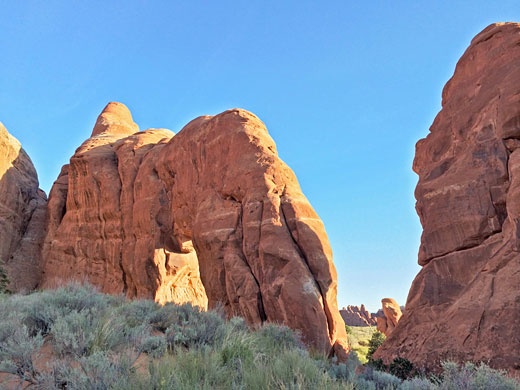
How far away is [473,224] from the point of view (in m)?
9.33

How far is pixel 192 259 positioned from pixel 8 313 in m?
17.5

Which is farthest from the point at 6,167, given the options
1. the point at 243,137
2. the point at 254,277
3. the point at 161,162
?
the point at 254,277

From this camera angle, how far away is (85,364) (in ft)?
14.9

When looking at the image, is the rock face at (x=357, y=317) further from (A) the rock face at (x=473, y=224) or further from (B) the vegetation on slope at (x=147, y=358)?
(B) the vegetation on slope at (x=147, y=358)

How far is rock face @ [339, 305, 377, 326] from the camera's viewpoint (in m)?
86.2

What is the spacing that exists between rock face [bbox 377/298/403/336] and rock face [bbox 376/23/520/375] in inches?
1306

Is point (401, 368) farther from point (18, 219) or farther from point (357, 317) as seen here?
point (357, 317)

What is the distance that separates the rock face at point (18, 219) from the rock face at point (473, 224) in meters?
27.0

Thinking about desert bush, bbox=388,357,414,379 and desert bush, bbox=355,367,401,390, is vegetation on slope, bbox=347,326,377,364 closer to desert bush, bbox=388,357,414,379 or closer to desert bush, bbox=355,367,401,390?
desert bush, bbox=388,357,414,379

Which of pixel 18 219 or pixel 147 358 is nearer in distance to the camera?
pixel 147 358

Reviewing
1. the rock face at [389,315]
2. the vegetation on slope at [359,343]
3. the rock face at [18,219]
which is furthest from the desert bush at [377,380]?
the rock face at [389,315]

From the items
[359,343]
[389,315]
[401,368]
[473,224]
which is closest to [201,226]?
[401,368]

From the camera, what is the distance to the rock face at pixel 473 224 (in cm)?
808

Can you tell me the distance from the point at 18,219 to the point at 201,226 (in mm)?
19147
